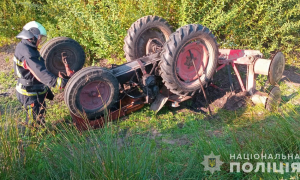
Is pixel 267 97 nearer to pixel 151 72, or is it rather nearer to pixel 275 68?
pixel 275 68

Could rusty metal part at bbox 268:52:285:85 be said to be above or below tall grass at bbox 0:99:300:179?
above

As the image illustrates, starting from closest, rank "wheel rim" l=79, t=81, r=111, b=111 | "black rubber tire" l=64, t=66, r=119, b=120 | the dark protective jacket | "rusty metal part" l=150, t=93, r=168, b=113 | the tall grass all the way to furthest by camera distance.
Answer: the tall grass
the dark protective jacket
"black rubber tire" l=64, t=66, r=119, b=120
"wheel rim" l=79, t=81, r=111, b=111
"rusty metal part" l=150, t=93, r=168, b=113

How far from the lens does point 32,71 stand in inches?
165

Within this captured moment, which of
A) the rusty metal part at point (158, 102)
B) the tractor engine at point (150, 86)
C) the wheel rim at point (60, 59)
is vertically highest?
the wheel rim at point (60, 59)

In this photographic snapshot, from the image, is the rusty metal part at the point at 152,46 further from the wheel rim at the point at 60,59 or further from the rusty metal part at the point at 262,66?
the rusty metal part at the point at 262,66

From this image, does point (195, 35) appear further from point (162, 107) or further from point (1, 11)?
point (1, 11)

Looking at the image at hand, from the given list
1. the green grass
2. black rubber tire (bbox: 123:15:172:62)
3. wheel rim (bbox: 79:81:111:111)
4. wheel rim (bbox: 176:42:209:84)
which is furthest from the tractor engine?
the green grass

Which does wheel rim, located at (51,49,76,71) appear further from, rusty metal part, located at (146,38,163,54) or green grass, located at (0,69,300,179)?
green grass, located at (0,69,300,179)

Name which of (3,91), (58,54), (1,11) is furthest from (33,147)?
(1,11)

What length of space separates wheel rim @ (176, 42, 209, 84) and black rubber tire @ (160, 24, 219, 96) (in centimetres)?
9

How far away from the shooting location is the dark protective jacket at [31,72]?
4129 mm

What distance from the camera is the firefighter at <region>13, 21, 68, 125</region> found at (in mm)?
4145

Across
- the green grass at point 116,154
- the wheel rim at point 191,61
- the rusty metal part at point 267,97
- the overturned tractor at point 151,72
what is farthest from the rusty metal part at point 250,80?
the green grass at point 116,154

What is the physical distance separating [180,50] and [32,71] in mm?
2462
